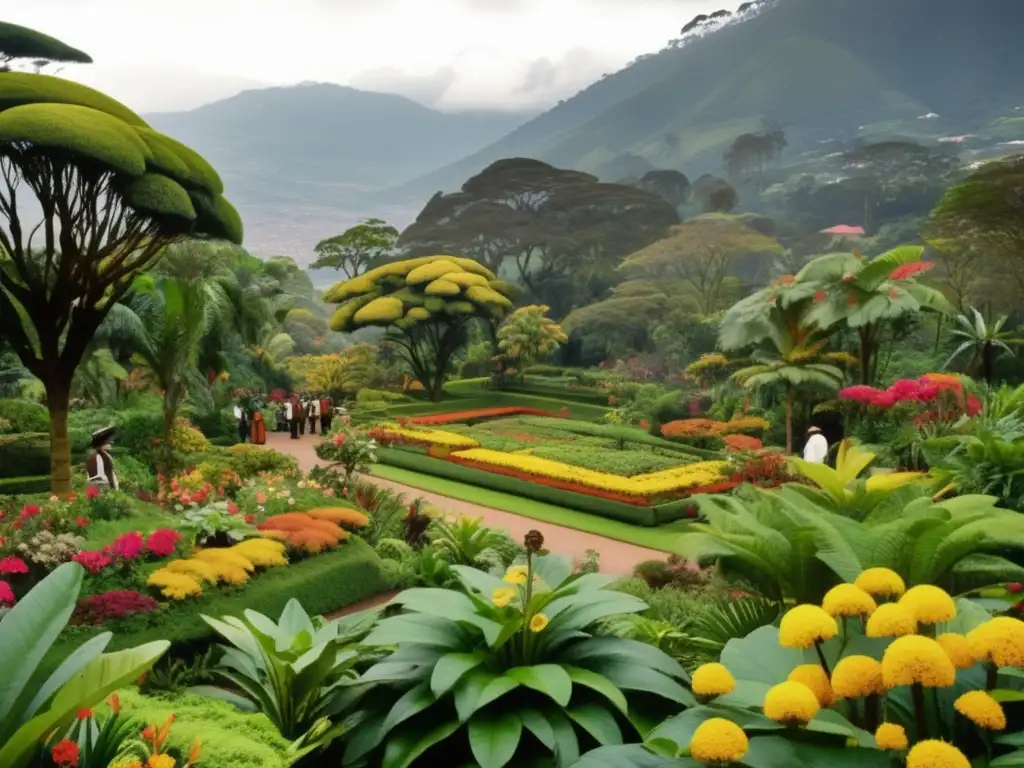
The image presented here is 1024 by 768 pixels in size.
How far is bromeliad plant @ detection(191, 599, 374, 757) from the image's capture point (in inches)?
133

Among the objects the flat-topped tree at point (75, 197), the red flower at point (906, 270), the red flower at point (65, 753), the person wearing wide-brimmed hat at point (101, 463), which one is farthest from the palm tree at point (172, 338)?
the red flower at point (906, 270)

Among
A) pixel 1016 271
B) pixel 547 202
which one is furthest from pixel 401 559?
pixel 547 202

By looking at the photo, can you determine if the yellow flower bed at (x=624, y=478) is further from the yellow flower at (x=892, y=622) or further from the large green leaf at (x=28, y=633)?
the yellow flower at (x=892, y=622)

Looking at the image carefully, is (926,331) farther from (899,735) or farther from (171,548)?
(899,735)

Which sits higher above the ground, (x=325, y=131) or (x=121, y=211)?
(x=325, y=131)

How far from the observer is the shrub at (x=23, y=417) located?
38.8 ft

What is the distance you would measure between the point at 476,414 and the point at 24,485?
9963 millimetres

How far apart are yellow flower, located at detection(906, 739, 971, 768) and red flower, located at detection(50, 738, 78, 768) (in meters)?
2.02

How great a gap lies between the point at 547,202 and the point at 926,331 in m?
18.2

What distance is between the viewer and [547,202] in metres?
33.7

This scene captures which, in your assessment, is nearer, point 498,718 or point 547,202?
point 498,718

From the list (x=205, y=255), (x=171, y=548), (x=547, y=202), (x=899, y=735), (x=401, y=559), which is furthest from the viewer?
(x=547, y=202)

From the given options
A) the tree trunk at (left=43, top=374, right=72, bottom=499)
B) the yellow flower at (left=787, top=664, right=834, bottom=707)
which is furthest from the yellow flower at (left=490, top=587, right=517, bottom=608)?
the tree trunk at (left=43, top=374, right=72, bottom=499)

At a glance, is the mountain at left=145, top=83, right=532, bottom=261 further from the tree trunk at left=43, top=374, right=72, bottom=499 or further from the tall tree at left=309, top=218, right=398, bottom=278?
the tree trunk at left=43, top=374, right=72, bottom=499
